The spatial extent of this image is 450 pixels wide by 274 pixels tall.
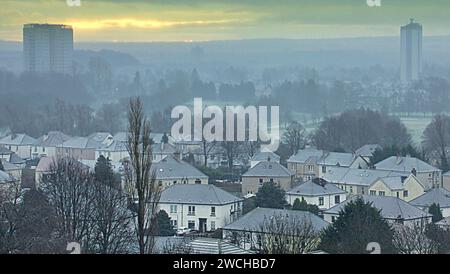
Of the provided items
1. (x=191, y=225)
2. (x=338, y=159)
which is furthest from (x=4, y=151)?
(x=191, y=225)

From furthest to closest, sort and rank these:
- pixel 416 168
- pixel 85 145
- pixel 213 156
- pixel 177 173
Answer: pixel 213 156, pixel 85 145, pixel 416 168, pixel 177 173

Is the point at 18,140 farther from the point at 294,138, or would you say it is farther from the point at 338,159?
the point at 338,159

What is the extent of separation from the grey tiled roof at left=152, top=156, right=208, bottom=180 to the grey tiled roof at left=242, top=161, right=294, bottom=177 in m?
0.57

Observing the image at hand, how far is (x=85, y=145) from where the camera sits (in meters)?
13.3

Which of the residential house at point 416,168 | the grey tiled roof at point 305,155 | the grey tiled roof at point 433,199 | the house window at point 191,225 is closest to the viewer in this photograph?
the house window at point 191,225

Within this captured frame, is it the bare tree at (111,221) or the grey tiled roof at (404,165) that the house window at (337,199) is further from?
the bare tree at (111,221)

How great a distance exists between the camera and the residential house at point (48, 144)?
1373cm

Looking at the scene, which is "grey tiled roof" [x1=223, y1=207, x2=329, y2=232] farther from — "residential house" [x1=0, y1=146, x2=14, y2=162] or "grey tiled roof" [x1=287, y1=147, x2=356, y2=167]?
"residential house" [x1=0, y1=146, x2=14, y2=162]

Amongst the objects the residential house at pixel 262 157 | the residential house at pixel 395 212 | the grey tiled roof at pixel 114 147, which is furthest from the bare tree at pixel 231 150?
the residential house at pixel 395 212

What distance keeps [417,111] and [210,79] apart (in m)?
4.65

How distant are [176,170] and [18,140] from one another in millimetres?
4756

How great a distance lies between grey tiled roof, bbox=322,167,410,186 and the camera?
34.2 ft

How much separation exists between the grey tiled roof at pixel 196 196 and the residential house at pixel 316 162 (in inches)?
130

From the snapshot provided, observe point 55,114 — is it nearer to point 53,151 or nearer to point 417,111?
point 53,151
